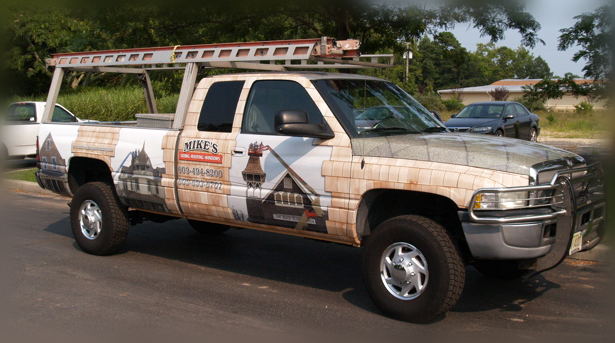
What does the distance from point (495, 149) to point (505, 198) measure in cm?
54

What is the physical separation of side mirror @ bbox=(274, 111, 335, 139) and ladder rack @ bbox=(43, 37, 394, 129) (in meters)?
0.56

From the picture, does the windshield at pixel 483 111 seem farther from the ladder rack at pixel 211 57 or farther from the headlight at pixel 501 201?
the headlight at pixel 501 201

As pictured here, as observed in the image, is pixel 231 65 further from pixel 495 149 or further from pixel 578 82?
pixel 578 82

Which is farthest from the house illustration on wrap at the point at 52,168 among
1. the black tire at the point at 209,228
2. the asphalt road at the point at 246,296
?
the black tire at the point at 209,228

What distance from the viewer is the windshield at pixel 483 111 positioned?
19.8 metres

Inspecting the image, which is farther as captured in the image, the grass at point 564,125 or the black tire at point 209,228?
the grass at point 564,125

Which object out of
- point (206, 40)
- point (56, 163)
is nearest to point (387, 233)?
point (56, 163)

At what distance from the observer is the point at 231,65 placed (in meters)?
6.86

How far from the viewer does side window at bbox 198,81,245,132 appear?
6156 mm

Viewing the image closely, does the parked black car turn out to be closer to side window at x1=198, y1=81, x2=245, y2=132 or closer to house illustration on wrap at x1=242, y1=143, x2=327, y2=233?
side window at x1=198, y1=81, x2=245, y2=132

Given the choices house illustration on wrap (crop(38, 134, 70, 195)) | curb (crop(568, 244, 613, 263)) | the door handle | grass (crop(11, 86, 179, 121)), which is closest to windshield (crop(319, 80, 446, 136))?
the door handle

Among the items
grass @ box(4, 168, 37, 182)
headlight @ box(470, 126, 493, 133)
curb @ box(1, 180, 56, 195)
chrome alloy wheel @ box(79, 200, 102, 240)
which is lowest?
curb @ box(1, 180, 56, 195)

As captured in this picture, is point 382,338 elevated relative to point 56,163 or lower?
lower

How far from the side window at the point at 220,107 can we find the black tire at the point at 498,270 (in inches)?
106
